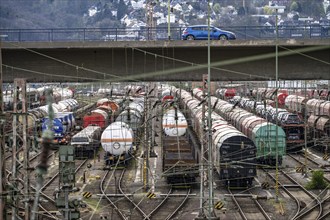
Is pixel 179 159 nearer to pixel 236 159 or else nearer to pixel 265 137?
pixel 236 159

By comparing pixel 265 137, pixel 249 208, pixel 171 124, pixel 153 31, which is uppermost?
pixel 153 31

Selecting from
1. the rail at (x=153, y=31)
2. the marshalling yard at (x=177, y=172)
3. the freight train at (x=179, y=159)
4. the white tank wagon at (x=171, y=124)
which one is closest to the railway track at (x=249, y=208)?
the marshalling yard at (x=177, y=172)

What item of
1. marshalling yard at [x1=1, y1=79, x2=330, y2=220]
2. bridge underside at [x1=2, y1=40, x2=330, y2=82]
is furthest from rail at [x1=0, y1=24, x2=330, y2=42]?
marshalling yard at [x1=1, y1=79, x2=330, y2=220]

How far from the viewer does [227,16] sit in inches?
7367

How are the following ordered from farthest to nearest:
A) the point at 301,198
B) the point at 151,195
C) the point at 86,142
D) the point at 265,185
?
the point at 86,142 → the point at 265,185 → the point at 301,198 → the point at 151,195

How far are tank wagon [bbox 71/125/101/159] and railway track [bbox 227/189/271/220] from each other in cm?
1144

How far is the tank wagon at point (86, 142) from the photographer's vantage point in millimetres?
40000

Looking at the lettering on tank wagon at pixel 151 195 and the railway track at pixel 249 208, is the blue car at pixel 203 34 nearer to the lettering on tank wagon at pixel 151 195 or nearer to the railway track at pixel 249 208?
the railway track at pixel 249 208

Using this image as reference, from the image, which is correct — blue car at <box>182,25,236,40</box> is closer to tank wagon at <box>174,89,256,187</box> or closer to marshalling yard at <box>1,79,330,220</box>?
marshalling yard at <box>1,79,330,220</box>

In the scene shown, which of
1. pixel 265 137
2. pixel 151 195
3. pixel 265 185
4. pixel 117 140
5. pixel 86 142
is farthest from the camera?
pixel 86 142

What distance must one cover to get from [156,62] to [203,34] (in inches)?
278

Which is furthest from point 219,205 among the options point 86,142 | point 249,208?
point 86,142

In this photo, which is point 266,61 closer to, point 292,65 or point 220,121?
point 292,65

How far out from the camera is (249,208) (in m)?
27.8
